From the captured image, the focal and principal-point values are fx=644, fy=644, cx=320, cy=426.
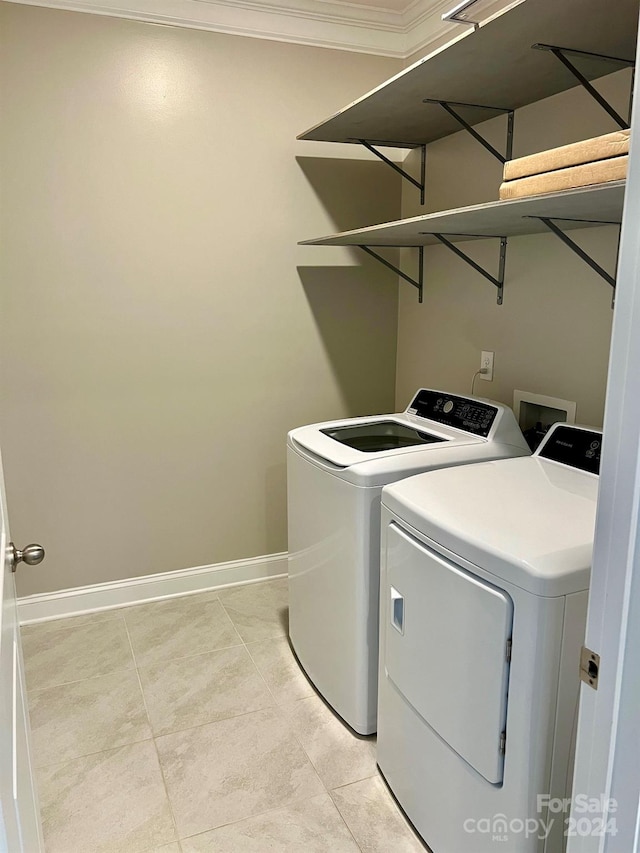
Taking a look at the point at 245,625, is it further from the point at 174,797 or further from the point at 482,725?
the point at 482,725

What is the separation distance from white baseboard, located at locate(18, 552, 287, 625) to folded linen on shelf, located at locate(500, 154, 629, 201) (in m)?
2.01

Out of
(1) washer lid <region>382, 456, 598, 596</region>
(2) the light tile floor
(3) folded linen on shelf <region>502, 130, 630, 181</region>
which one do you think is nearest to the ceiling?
(3) folded linen on shelf <region>502, 130, 630, 181</region>

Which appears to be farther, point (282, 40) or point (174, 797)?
point (282, 40)

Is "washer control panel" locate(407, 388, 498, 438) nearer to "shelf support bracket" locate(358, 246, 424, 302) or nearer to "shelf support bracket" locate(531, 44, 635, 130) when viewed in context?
"shelf support bracket" locate(358, 246, 424, 302)

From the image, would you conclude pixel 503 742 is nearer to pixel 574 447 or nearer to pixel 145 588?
pixel 574 447

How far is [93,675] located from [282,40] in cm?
256

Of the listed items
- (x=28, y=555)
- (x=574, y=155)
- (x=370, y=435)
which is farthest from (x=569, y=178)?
(x=28, y=555)

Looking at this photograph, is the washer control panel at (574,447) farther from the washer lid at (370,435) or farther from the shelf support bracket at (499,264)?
the shelf support bracket at (499,264)

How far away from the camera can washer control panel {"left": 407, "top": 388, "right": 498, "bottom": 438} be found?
2127 mm

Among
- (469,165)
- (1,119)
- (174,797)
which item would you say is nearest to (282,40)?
(469,165)

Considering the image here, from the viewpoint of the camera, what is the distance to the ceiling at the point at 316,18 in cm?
240

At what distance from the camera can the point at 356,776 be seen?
1.85 meters

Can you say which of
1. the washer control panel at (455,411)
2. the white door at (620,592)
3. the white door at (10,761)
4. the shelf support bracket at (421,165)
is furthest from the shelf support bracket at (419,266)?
the white door at (620,592)

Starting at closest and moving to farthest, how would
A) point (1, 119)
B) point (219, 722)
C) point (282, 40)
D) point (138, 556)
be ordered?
point (219, 722) < point (1, 119) < point (282, 40) < point (138, 556)
